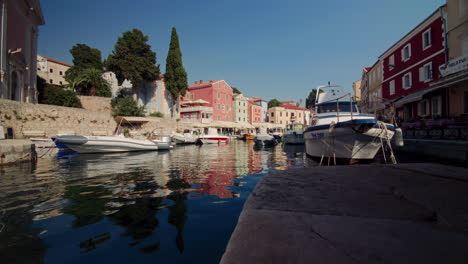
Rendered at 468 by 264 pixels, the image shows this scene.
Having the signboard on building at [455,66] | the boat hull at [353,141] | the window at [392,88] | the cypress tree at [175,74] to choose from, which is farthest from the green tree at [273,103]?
the boat hull at [353,141]

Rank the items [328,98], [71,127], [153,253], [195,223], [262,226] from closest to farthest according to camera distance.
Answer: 1. [262,226]
2. [153,253]
3. [195,223]
4. [328,98]
5. [71,127]

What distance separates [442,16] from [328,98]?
1075 centimetres

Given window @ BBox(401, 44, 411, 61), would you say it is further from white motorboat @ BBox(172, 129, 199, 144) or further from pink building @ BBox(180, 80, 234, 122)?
pink building @ BBox(180, 80, 234, 122)

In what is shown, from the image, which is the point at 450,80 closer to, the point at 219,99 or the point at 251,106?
the point at 219,99

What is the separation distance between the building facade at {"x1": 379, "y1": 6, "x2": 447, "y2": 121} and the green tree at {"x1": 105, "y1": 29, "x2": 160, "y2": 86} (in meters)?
29.8

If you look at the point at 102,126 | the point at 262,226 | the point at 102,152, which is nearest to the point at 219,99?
the point at 102,126

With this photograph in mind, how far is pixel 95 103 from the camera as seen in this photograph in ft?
91.6

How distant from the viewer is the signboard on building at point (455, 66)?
11.7m

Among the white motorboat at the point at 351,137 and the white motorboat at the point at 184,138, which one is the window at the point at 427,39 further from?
the white motorboat at the point at 184,138

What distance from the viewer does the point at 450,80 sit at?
1237 centimetres

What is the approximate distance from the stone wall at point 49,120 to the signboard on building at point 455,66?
92.1 feet

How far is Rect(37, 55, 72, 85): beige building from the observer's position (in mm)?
50500

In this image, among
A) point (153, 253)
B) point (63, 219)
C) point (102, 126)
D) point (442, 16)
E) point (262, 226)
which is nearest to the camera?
point (262, 226)

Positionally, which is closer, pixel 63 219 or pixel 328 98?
pixel 63 219
